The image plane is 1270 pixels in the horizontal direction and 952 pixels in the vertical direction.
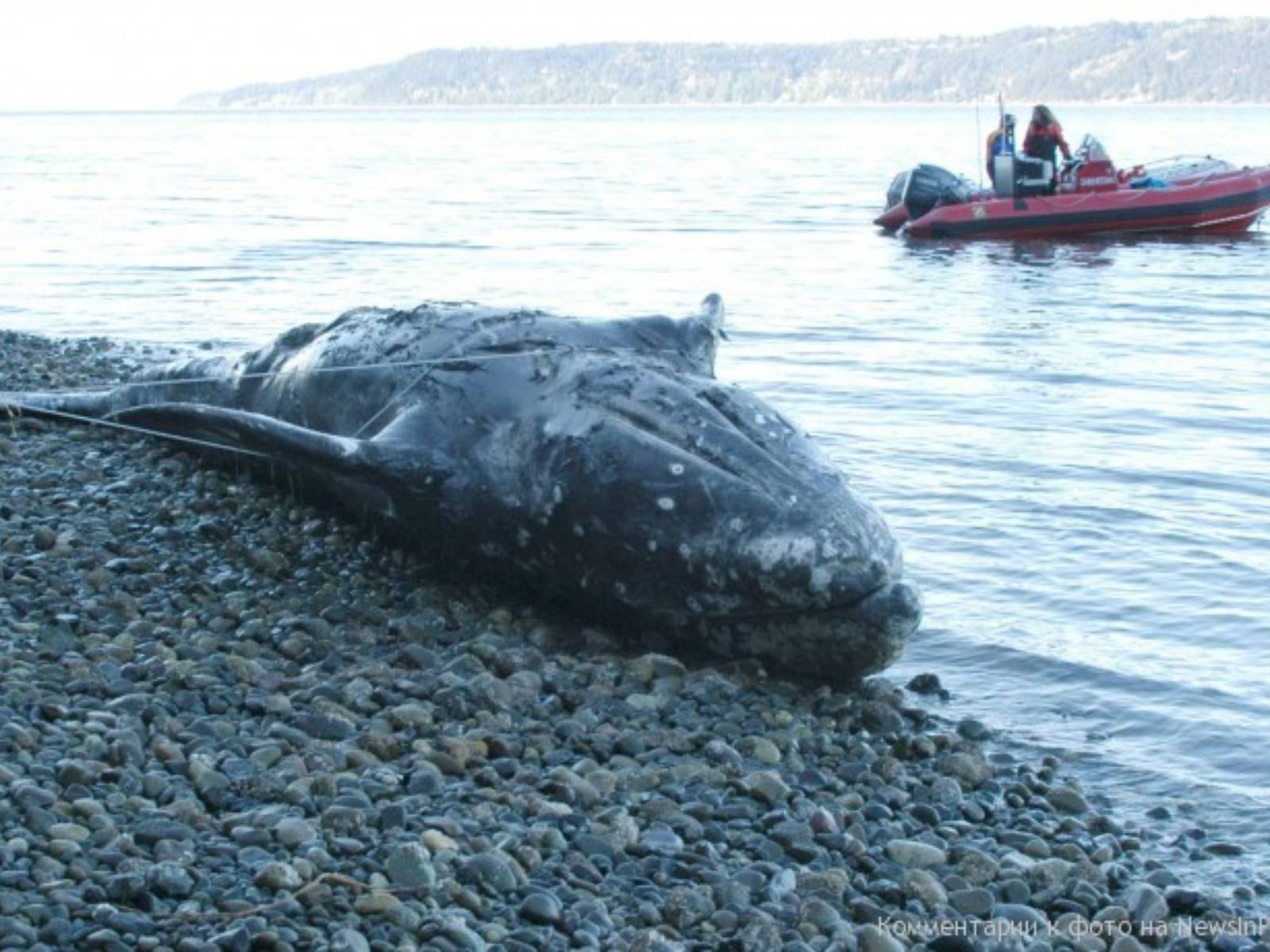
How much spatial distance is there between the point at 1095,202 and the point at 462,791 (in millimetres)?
28467

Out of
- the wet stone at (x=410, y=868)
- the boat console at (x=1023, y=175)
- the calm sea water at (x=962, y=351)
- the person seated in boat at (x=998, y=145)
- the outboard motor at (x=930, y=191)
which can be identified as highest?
the person seated in boat at (x=998, y=145)

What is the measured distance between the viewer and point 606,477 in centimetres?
872

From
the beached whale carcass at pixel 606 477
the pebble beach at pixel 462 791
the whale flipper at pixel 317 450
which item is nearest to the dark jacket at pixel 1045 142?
the beached whale carcass at pixel 606 477

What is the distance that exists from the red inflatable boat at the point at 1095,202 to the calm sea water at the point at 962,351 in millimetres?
623

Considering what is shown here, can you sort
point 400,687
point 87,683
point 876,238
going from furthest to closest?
point 876,238, point 400,687, point 87,683

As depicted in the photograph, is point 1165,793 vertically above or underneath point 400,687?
underneath

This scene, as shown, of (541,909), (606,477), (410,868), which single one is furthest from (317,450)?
(541,909)

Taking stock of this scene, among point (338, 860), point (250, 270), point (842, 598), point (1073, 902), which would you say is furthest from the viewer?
point (250, 270)

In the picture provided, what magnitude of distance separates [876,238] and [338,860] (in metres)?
33.7

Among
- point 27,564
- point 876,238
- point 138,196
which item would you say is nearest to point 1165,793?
point 27,564

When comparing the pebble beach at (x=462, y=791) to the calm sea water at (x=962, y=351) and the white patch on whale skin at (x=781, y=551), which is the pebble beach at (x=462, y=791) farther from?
the calm sea water at (x=962, y=351)

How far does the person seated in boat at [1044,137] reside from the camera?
32.2m

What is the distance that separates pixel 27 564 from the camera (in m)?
8.88

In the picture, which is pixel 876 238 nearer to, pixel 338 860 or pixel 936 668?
pixel 936 668
